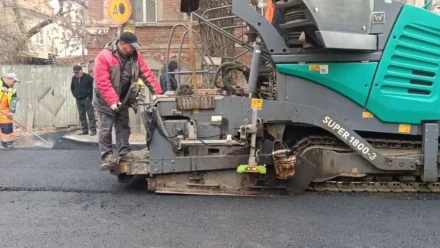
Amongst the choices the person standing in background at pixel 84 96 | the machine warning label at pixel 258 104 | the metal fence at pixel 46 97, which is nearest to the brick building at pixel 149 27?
the metal fence at pixel 46 97

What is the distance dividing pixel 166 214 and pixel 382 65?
2713 mm

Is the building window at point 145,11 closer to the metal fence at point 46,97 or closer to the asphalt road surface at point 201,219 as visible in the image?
the metal fence at point 46,97

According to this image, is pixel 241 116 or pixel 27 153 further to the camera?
pixel 27 153

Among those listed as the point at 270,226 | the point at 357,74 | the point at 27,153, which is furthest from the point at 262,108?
the point at 27,153

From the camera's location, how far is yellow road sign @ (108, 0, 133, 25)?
7227 millimetres

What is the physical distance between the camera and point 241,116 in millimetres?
5039

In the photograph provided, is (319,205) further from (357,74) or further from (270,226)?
(357,74)

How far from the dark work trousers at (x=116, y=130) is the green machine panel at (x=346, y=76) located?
2239mm

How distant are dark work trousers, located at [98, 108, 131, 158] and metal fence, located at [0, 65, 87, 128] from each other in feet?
25.6

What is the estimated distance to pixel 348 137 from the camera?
4898 millimetres

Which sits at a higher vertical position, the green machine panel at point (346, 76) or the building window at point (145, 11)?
the building window at point (145, 11)

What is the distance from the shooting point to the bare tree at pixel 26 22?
1748 centimetres

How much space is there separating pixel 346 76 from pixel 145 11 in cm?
955

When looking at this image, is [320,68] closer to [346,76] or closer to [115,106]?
[346,76]
